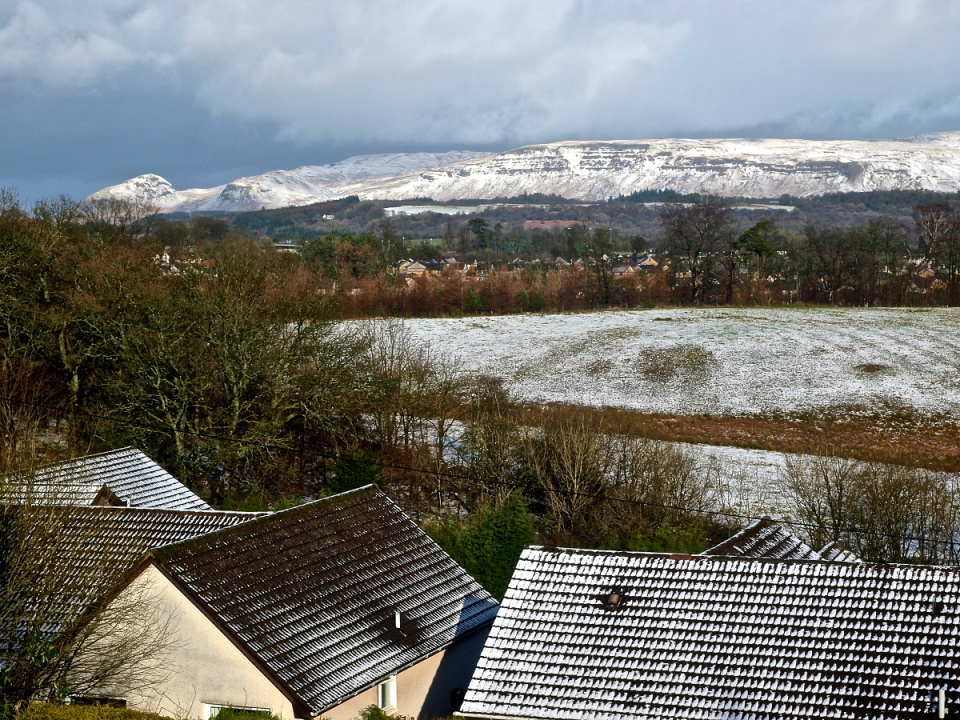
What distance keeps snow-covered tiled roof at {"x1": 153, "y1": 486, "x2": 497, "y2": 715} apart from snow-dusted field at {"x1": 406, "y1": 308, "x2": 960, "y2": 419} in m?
35.6

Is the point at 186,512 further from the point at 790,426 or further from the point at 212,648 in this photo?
the point at 790,426

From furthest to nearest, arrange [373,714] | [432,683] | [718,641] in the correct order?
1. [432,683]
2. [373,714]
3. [718,641]

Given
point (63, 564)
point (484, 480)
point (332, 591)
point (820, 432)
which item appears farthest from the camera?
point (820, 432)

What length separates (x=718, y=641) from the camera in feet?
51.6

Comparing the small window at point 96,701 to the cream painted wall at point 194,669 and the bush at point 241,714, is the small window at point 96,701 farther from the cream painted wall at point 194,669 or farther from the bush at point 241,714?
the bush at point 241,714

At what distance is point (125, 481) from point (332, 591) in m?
10.0

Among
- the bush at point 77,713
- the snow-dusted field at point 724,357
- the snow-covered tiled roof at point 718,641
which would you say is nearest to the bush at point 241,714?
the bush at point 77,713

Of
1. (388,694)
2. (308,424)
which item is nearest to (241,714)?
(388,694)

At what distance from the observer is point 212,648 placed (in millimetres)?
17094

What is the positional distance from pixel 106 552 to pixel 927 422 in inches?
1724

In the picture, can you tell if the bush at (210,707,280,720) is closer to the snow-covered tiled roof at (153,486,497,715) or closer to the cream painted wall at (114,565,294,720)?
the cream painted wall at (114,565,294,720)

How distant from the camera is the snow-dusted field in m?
56.6

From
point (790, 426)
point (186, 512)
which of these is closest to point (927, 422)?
point (790, 426)

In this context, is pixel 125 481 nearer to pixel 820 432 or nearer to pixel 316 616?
pixel 316 616
